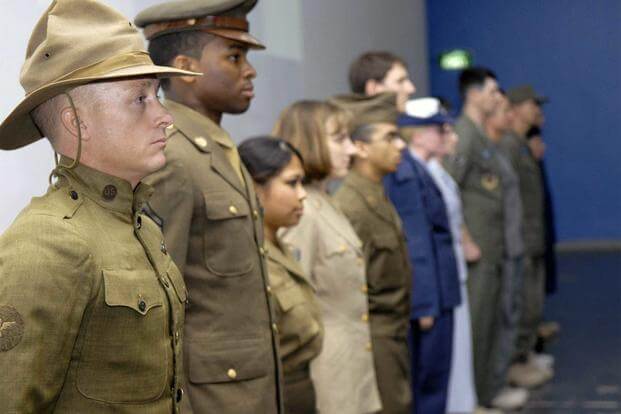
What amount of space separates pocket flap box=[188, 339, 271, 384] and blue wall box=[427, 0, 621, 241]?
413 inches

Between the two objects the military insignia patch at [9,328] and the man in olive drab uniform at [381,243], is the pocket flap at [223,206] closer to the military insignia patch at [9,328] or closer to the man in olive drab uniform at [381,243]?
the military insignia patch at [9,328]

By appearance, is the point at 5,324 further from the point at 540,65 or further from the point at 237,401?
the point at 540,65

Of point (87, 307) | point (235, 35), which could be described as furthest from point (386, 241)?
point (87, 307)

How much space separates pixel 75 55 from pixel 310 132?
1.94 metres

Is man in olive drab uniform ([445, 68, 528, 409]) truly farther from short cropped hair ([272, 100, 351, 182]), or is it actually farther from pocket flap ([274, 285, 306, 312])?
pocket flap ([274, 285, 306, 312])

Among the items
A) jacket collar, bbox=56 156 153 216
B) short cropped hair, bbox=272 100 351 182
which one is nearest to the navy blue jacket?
short cropped hair, bbox=272 100 351 182

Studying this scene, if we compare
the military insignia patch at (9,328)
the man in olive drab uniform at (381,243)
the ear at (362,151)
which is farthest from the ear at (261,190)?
the military insignia patch at (9,328)

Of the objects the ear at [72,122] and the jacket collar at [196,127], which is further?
the jacket collar at [196,127]

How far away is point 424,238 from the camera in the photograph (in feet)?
16.5

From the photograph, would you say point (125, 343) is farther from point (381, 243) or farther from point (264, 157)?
point (381, 243)

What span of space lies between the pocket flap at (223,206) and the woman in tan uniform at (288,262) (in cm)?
55

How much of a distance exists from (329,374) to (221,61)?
1381 millimetres

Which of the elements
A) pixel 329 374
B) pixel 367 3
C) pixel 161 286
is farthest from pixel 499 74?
pixel 161 286

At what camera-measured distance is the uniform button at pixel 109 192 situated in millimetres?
1930
